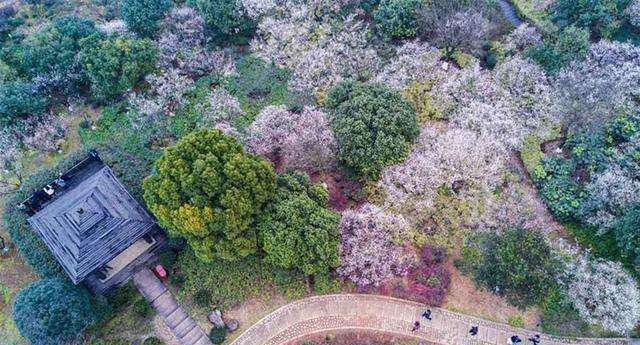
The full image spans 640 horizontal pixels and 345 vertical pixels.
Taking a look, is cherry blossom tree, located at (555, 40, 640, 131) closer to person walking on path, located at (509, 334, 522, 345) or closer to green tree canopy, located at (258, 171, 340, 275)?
person walking on path, located at (509, 334, 522, 345)

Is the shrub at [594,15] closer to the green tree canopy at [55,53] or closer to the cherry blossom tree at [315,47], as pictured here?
the cherry blossom tree at [315,47]

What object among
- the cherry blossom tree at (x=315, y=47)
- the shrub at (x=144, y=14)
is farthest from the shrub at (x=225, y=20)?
the shrub at (x=144, y=14)

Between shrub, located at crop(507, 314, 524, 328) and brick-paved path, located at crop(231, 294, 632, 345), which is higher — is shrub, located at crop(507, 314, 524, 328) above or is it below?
below

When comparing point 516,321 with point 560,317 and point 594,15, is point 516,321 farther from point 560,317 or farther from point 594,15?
point 594,15

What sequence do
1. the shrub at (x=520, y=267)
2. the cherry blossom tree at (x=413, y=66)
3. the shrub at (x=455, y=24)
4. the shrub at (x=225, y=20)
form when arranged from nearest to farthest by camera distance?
the shrub at (x=520, y=267) < the cherry blossom tree at (x=413, y=66) < the shrub at (x=455, y=24) < the shrub at (x=225, y=20)

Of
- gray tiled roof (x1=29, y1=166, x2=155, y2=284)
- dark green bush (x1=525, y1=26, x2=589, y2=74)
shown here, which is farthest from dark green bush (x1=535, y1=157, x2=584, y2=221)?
gray tiled roof (x1=29, y1=166, x2=155, y2=284)

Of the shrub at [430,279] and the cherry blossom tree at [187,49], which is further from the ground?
the cherry blossom tree at [187,49]
